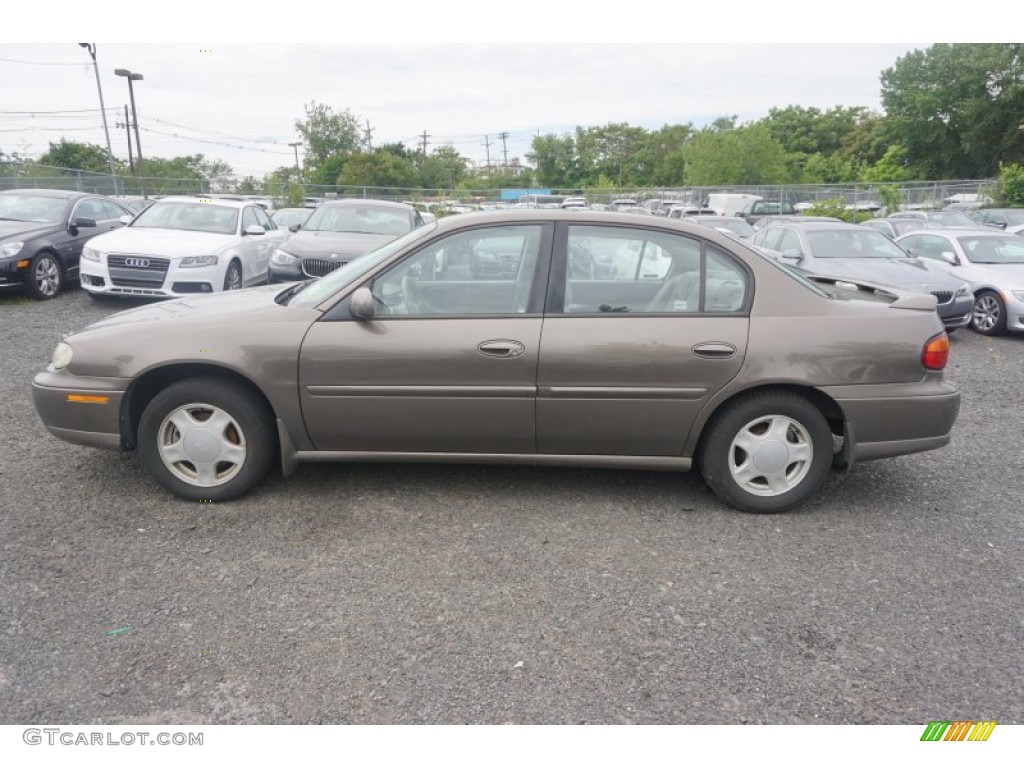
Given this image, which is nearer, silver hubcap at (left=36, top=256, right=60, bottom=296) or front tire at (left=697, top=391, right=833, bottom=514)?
front tire at (left=697, top=391, right=833, bottom=514)

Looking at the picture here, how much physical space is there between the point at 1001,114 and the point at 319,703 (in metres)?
62.9

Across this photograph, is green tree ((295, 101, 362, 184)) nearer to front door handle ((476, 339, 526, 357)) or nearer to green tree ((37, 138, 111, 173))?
green tree ((37, 138, 111, 173))

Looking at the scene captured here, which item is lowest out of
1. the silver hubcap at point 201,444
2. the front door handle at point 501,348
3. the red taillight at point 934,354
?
the silver hubcap at point 201,444

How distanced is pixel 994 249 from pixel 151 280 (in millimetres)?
11615

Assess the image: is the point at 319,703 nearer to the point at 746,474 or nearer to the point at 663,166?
the point at 746,474

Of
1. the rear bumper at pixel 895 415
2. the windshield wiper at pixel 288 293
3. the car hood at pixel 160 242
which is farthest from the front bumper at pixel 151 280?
the rear bumper at pixel 895 415

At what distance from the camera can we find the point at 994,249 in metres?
10.5

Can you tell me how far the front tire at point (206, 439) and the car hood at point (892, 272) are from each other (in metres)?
7.57

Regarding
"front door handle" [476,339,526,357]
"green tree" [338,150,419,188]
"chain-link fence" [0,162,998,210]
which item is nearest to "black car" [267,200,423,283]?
"front door handle" [476,339,526,357]

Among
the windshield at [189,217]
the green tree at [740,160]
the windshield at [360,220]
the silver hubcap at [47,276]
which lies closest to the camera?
the silver hubcap at [47,276]

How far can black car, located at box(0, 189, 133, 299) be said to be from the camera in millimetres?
9453

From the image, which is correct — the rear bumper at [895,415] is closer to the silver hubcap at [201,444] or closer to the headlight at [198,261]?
the silver hubcap at [201,444]

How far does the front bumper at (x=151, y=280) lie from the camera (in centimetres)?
883
